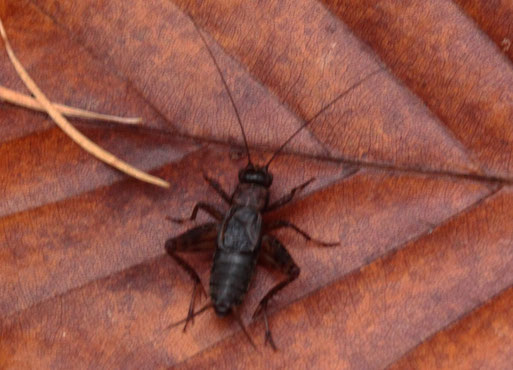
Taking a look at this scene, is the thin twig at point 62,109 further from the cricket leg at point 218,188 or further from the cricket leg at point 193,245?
the cricket leg at point 193,245

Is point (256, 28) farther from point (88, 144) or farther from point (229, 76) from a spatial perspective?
point (88, 144)

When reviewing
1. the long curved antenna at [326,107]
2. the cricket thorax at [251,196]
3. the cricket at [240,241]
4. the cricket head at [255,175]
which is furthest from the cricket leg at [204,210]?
the long curved antenna at [326,107]

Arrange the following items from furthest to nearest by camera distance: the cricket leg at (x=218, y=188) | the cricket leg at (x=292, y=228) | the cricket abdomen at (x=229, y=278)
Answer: the cricket leg at (x=218, y=188)
the cricket leg at (x=292, y=228)
the cricket abdomen at (x=229, y=278)

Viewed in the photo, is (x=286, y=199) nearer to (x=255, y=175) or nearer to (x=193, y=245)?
(x=255, y=175)

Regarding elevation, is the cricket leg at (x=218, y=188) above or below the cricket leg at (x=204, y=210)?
above

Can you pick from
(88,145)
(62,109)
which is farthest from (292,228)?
(62,109)

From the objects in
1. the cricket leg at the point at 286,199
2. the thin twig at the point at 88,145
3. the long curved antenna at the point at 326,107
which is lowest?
the thin twig at the point at 88,145

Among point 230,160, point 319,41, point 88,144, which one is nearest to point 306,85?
point 319,41
